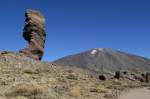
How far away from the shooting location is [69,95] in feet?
85.5

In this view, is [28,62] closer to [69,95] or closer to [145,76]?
[145,76]

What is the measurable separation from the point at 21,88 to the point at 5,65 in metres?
→ 29.8

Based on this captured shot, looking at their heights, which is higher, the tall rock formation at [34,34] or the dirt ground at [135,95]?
the tall rock formation at [34,34]

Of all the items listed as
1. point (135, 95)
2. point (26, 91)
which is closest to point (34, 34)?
point (135, 95)

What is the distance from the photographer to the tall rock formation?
209 feet

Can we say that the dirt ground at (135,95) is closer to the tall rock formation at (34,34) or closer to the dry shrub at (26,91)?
the dry shrub at (26,91)

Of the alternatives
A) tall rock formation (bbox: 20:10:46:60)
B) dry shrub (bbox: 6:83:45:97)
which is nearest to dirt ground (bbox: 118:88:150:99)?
dry shrub (bbox: 6:83:45:97)

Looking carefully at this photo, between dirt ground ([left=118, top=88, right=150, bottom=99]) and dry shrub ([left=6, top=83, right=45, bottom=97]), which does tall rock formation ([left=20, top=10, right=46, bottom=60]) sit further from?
dry shrub ([left=6, top=83, right=45, bottom=97])

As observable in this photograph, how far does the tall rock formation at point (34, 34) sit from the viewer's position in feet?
209

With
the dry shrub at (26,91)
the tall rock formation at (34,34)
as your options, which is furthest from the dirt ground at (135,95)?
the tall rock formation at (34,34)

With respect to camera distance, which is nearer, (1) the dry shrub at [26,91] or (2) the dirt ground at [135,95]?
(1) the dry shrub at [26,91]

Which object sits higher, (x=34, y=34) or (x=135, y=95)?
(x=34, y=34)

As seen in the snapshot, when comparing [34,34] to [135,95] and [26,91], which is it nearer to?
[135,95]

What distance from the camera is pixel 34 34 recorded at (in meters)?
64.6
